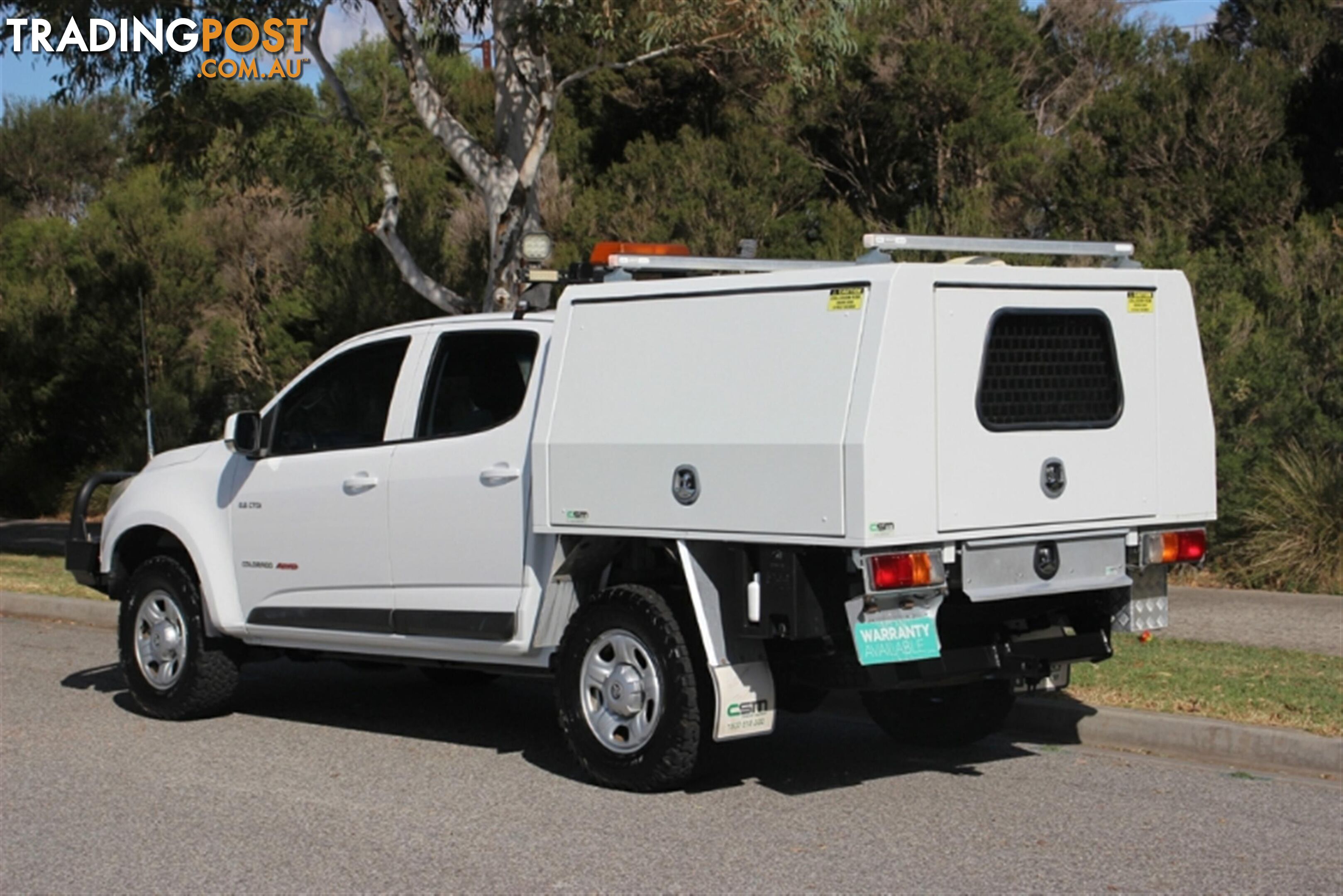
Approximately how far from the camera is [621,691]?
7.21 m

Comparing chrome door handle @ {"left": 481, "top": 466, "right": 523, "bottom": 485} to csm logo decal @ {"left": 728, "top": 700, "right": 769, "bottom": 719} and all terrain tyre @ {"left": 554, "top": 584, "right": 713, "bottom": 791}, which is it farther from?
csm logo decal @ {"left": 728, "top": 700, "right": 769, "bottom": 719}

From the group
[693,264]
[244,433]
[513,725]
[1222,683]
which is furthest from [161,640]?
[1222,683]

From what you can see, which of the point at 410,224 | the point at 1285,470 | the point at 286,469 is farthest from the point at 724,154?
the point at 286,469

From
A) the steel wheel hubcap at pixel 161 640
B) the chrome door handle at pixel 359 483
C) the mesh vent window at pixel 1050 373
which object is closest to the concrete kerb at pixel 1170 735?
the mesh vent window at pixel 1050 373

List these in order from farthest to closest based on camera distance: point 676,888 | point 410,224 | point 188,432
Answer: point 188,432 → point 410,224 → point 676,888

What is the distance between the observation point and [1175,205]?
23812mm

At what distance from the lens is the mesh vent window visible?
22.3ft

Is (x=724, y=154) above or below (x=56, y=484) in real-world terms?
above

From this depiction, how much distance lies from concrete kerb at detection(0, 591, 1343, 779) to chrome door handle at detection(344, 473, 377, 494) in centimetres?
284

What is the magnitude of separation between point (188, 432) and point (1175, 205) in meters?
15.2

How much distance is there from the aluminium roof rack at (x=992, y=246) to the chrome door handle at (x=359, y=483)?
9.32ft

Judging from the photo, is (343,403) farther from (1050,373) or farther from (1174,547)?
(1174,547)

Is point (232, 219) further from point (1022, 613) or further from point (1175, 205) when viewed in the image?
point (1022, 613)

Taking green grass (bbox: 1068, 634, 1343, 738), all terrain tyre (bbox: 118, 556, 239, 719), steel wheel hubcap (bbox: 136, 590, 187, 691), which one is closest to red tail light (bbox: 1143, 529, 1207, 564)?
green grass (bbox: 1068, 634, 1343, 738)
